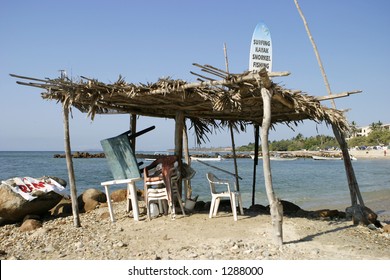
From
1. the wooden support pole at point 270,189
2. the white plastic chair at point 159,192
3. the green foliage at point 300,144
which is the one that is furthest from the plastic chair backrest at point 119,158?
the green foliage at point 300,144

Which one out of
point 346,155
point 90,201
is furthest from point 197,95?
point 90,201

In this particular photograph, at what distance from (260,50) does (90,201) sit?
5.44 meters

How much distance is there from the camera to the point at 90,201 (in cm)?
857

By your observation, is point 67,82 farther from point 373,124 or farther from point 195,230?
point 373,124

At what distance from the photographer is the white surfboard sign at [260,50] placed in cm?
511

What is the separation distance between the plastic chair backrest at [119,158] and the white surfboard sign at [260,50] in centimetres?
276

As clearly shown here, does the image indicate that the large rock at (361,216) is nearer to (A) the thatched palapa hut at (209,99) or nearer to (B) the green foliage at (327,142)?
(A) the thatched palapa hut at (209,99)

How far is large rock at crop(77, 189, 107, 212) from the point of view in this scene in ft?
27.7

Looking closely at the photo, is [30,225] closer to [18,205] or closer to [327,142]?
[18,205]

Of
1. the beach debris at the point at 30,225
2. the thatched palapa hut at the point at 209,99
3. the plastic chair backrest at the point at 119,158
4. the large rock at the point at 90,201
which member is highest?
the thatched palapa hut at the point at 209,99

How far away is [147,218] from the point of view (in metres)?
6.42

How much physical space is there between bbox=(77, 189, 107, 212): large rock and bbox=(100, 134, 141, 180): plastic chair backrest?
2221 mm

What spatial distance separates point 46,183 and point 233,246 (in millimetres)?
Answer: 5231
